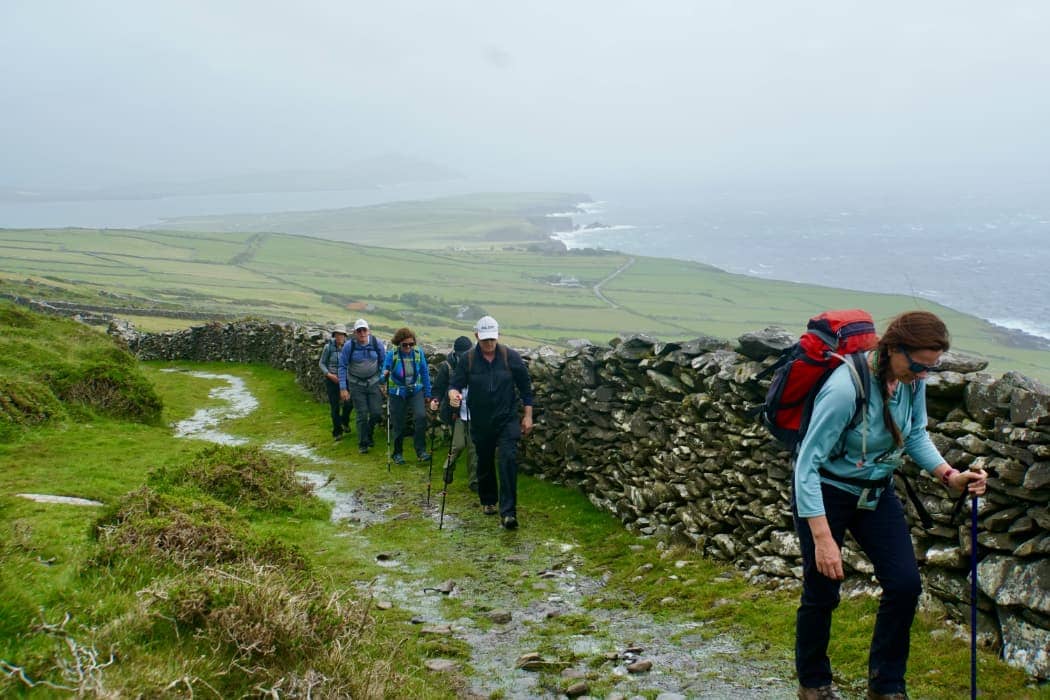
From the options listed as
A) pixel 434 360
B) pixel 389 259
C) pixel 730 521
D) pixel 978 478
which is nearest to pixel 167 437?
pixel 434 360

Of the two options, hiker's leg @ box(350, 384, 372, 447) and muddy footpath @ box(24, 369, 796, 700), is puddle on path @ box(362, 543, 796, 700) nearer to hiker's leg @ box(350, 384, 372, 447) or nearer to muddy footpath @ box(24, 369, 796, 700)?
muddy footpath @ box(24, 369, 796, 700)

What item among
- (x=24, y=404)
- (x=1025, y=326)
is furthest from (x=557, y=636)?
(x=1025, y=326)

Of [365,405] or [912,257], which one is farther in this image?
[912,257]

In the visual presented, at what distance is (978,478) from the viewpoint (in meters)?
4.50

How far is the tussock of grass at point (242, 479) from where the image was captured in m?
9.80

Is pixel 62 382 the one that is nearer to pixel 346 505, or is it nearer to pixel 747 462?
pixel 346 505

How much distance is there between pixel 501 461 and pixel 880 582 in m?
6.20

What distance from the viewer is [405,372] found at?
1398 cm

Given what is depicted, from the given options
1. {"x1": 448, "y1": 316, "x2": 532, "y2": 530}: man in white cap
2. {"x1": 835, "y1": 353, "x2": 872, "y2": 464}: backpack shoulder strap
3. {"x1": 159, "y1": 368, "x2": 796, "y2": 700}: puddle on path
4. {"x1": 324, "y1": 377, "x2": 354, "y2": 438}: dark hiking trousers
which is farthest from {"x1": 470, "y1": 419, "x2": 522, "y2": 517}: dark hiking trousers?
{"x1": 324, "y1": 377, "x2": 354, "y2": 438}: dark hiking trousers

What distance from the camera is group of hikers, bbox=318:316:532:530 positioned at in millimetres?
10195

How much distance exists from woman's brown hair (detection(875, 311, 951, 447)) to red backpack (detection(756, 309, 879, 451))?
100 millimetres

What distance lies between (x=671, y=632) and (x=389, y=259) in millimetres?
138772

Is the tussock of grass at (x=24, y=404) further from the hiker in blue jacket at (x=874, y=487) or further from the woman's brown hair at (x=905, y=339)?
the woman's brown hair at (x=905, y=339)

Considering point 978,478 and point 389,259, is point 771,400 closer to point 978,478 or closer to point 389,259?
point 978,478
